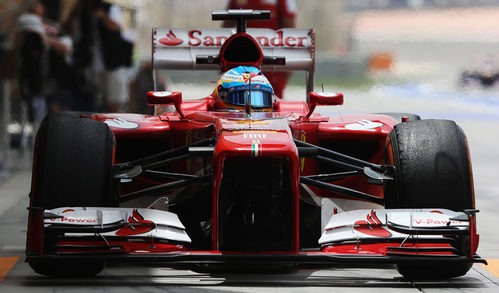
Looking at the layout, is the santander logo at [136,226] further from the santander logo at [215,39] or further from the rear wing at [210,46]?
the santander logo at [215,39]

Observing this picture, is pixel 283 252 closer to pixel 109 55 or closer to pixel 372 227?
pixel 372 227

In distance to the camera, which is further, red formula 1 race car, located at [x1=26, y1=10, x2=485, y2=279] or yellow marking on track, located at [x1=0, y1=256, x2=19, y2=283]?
yellow marking on track, located at [x1=0, y1=256, x2=19, y2=283]

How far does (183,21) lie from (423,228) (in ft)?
34.9

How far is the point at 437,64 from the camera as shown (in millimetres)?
19219

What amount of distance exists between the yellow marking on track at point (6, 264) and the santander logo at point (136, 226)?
0.93 meters

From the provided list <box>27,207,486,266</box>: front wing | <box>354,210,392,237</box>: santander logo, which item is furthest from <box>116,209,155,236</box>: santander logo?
<box>354,210,392,237</box>: santander logo

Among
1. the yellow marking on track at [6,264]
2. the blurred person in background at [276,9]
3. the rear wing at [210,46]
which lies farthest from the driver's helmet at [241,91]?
the blurred person in background at [276,9]

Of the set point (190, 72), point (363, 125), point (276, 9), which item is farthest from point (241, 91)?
point (190, 72)

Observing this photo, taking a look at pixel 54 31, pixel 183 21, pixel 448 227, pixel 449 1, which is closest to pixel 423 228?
pixel 448 227

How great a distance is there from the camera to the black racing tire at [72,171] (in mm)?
6707

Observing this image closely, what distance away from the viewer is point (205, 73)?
15.6 metres

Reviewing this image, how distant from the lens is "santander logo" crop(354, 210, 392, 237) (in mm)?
6524

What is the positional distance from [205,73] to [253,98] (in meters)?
7.65

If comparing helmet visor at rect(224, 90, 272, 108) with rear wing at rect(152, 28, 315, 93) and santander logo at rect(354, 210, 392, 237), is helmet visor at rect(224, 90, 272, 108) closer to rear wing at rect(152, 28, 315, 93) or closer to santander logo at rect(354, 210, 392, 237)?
rear wing at rect(152, 28, 315, 93)
